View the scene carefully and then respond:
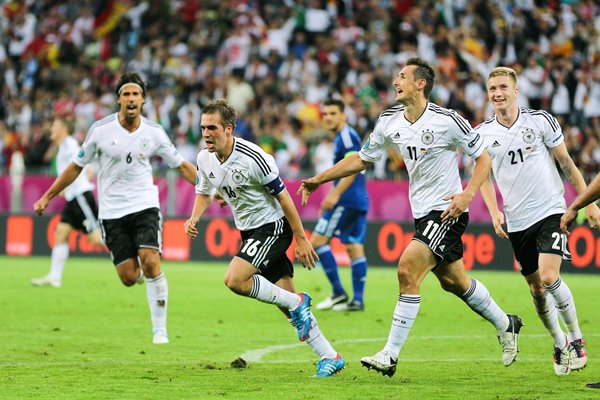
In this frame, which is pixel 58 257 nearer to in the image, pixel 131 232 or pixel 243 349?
pixel 131 232

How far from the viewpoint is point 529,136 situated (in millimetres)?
9312

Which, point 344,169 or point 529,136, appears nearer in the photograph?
point 344,169

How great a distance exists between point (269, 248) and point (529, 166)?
Answer: 2375 mm

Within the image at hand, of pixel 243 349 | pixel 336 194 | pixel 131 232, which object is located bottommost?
pixel 243 349

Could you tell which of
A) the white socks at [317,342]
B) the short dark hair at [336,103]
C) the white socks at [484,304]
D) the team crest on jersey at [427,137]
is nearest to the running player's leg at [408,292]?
the white socks at [317,342]

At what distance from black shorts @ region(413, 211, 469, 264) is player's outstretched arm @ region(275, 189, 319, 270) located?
87 cm

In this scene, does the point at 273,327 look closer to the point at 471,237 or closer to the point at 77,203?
the point at 77,203

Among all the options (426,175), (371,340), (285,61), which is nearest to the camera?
(426,175)

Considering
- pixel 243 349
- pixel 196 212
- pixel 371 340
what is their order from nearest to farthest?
pixel 196 212 < pixel 243 349 < pixel 371 340

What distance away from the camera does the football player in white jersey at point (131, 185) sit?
11.3 meters

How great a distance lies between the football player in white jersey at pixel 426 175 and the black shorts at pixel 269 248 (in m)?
0.44

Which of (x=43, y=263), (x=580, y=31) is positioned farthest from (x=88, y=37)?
(x=580, y=31)

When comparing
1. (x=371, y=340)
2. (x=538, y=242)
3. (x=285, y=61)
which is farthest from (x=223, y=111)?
(x=285, y=61)

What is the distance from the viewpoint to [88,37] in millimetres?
30984
